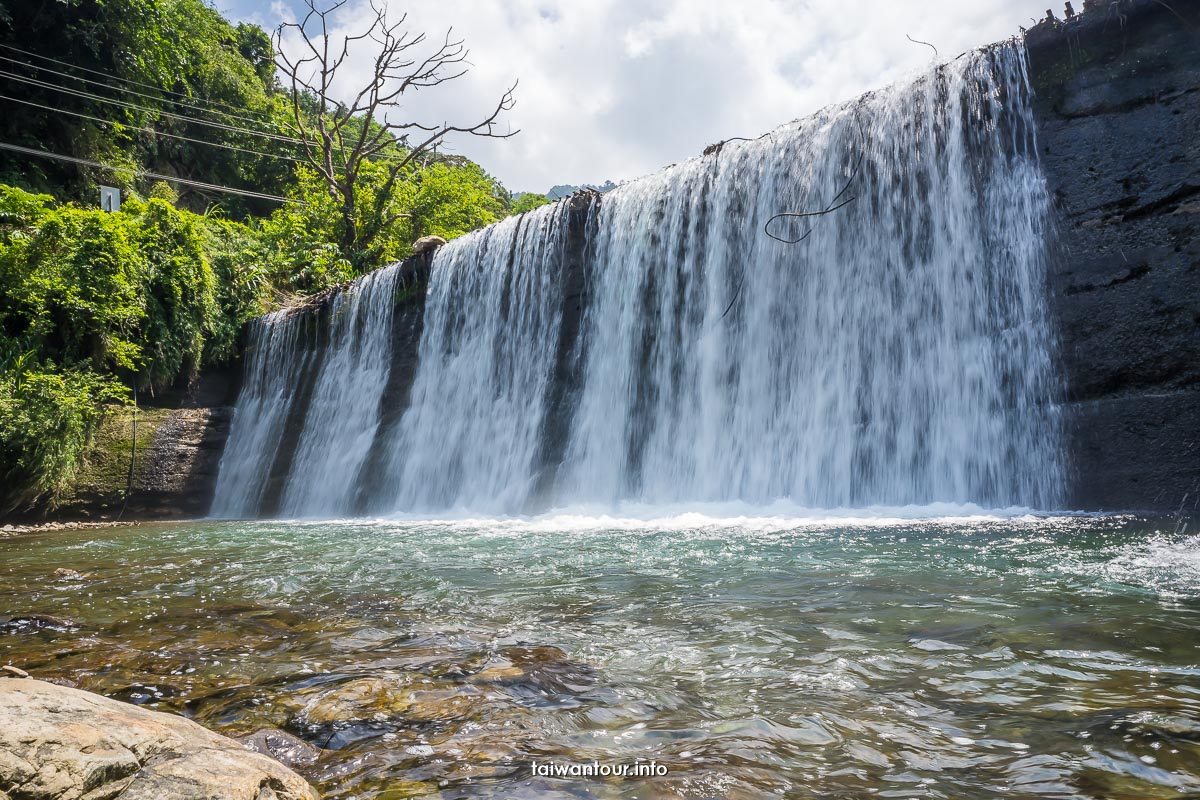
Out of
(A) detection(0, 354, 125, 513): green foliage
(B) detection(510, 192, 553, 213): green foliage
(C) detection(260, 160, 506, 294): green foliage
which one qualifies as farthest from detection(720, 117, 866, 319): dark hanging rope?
(B) detection(510, 192, 553, 213): green foliage

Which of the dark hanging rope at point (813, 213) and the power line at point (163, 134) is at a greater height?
the power line at point (163, 134)

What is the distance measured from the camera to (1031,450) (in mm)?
7629

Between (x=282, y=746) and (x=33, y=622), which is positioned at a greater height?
(x=282, y=746)

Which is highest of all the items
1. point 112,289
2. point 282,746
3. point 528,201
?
point 528,201

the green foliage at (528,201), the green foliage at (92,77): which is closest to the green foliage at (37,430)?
the green foliage at (92,77)

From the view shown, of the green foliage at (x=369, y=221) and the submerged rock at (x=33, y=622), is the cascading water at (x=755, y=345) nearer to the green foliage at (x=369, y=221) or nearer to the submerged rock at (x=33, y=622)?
the green foliage at (x=369, y=221)

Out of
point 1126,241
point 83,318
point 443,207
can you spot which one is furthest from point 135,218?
point 1126,241

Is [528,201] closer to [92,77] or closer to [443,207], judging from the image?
[443,207]

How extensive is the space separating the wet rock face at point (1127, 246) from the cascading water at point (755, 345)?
0.33 metres

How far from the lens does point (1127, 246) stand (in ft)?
24.6

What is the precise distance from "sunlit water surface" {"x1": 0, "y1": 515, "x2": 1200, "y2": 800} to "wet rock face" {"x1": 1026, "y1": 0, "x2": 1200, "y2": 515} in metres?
1.58

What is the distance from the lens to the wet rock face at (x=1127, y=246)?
274 inches

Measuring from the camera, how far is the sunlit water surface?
189 cm

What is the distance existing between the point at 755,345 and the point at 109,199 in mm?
17960
